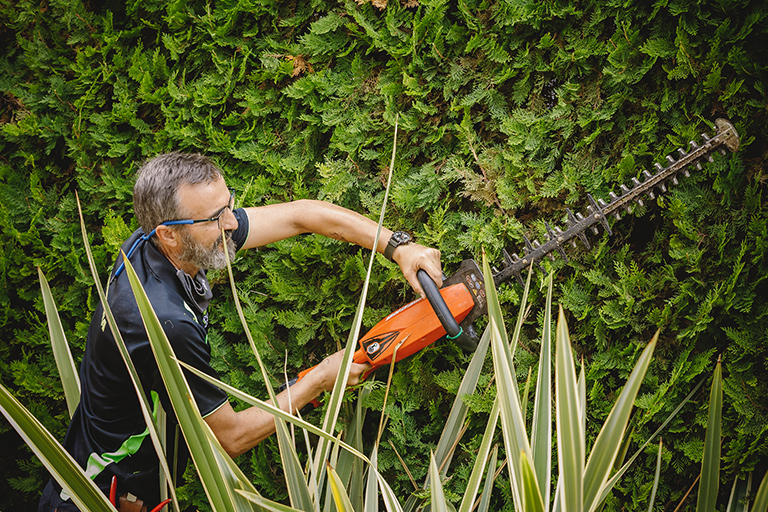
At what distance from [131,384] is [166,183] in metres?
0.74

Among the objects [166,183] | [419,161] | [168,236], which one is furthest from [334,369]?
[419,161]

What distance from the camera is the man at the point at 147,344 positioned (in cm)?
178

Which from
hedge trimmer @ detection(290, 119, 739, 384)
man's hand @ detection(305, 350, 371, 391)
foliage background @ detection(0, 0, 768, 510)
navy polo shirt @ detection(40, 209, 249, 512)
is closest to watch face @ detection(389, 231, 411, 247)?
hedge trimmer @ detection(290, 119, 739, 384)

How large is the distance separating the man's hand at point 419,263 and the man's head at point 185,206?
0.68 meters

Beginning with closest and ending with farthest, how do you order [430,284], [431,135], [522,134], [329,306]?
[430,284], [522,134], [431,135], [329,306]

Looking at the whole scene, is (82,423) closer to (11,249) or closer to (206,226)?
(206,226)

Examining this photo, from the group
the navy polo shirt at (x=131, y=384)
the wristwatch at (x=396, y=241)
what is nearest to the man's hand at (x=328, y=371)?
the navy polo shirt at (x=131, y=384)

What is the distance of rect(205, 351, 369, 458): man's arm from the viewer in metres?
1.84

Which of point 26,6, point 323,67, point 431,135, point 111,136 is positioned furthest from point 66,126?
point 431,135

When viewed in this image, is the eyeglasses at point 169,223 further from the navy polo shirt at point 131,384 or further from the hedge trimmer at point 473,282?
the hedge trimmer at point 473,282

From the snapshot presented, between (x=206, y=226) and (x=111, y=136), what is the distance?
1.62 metres

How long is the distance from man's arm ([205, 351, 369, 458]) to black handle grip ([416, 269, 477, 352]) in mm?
381

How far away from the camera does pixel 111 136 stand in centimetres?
309

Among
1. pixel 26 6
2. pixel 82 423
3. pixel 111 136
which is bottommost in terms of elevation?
pixel 82 423
